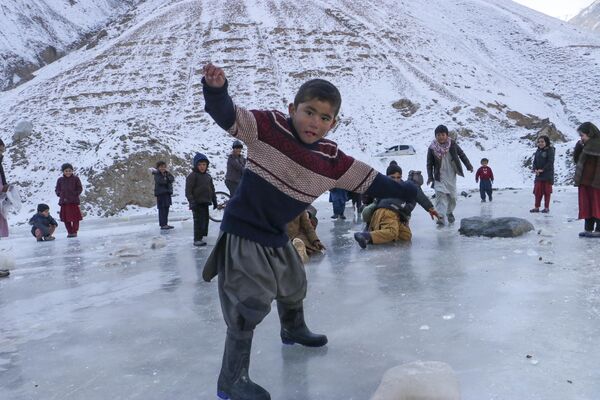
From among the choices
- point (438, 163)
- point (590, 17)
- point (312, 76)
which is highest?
point (590, 17)

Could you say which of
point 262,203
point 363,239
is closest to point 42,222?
point 363,239

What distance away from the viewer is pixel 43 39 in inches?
2313

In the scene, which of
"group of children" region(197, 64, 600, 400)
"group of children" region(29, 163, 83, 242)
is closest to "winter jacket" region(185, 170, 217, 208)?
"group of children" region(29, 163, 83, 242)

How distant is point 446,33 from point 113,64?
105ft

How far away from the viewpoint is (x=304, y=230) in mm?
6129

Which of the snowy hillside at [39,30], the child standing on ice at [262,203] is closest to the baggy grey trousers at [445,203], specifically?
the child standing on ice at [262,203]

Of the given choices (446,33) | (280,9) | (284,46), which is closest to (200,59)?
(284,46)

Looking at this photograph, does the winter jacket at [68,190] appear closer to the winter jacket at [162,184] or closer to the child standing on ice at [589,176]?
the winter jacket at [162,184]

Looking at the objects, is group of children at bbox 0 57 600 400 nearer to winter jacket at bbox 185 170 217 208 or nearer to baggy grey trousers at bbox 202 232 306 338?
baggy grey trousers at bbox 202 232 306 338

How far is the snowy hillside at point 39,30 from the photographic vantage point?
5434 centimetres

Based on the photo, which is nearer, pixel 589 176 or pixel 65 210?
pixel 589 176

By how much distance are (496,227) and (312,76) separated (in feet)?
112

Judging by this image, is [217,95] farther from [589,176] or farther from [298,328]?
[589,176]

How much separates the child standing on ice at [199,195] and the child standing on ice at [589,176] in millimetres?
5393
